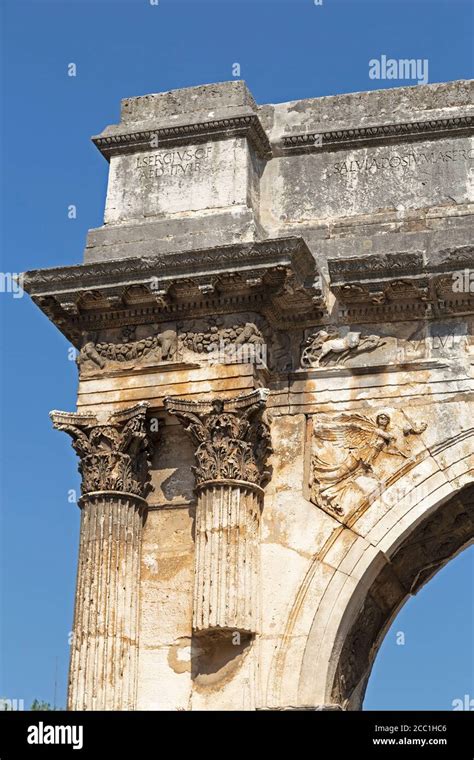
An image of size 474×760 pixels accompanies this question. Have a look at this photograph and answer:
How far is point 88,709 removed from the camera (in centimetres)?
1377

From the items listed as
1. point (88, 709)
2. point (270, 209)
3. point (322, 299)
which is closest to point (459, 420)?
point (322, 299)

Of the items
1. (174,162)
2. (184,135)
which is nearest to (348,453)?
(174,162)

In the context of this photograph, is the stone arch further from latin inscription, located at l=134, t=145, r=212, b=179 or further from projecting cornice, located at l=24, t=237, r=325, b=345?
latin inscription, located at l=134, t=145, r=212, b=179

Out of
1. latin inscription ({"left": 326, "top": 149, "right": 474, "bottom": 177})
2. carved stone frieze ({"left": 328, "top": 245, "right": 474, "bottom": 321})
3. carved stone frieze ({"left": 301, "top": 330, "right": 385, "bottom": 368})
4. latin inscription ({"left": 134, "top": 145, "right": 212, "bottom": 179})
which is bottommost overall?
carved stone frieze ({"left": 301, "top": 330, "right": 385, "bottom": 368})

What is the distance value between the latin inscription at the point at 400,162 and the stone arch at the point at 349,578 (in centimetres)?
273

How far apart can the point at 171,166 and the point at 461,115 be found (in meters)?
2.80

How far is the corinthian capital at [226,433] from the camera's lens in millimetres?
14312

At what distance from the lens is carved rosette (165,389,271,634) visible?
1386 cm

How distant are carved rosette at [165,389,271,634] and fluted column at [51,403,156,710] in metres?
0.59

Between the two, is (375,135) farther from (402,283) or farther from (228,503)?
(228,503)

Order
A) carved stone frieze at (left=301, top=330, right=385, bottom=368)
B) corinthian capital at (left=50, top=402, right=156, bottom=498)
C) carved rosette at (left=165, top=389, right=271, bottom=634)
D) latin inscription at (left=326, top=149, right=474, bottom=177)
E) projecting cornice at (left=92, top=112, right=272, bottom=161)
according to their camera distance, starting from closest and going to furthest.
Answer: carved rosette at (left=165, top=389, right=271, bottom=634), corinthian capital at (left=50, top=402, right=156, bottom=498), carved stone frieze at (left=301, top=330, right=385, bottom=368), latin inscription at (left=326, top=149, right=474, bottom=177), projecting cornice at (left=92, top=112, right=272, bottom=161)

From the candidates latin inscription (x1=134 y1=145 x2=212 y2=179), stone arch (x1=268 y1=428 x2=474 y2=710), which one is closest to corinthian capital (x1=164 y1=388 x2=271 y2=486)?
stone arch (x1=268 y1=428 x2=474 y2=710)

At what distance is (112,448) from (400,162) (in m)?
3.86
